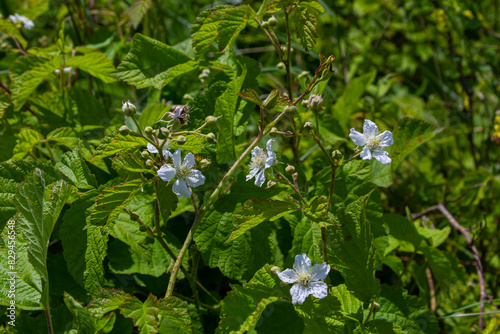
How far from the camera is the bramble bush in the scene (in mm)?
1252

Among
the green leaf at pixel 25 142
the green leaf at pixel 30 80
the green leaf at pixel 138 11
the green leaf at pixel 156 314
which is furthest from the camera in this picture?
the green leaf at pixel 138 11

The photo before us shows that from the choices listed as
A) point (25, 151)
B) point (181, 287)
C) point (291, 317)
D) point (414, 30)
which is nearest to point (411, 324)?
point (291, 317)

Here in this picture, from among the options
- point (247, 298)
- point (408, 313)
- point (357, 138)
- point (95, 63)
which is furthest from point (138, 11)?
point (408, 313)

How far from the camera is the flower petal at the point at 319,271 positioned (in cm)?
122

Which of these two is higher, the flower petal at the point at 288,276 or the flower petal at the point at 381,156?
the flower petal at the point at 381,156

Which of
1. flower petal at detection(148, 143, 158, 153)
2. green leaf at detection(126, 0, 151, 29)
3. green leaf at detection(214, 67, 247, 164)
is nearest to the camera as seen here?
flower petal at detection(148, 143, 158, 153)

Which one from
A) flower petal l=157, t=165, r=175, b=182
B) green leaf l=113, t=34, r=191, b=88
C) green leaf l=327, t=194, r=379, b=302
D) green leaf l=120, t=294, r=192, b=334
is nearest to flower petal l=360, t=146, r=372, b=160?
green leaf l=327, t=194, r=379, b=302

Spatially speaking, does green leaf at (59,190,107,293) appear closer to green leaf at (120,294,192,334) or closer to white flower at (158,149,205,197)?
green leaf at (120,294,192,334)

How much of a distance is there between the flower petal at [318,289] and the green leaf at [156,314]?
0.35 metres

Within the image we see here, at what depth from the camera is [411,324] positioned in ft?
4.87

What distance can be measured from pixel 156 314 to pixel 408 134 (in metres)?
1.17

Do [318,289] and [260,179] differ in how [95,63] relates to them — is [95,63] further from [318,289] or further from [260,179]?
[318,289]

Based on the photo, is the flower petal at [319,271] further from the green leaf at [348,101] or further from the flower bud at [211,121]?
the green leaf at [348,101]

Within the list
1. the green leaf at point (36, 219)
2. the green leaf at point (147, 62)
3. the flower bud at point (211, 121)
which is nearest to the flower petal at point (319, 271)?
the flower bud at point (211, 121)
